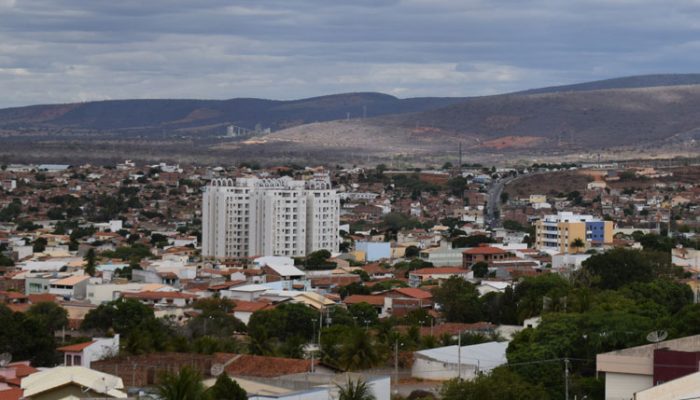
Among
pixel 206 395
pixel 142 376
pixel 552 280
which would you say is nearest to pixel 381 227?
pixel 552 280

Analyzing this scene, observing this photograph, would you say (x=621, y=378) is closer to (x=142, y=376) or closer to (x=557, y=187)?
(x=142, y=376)

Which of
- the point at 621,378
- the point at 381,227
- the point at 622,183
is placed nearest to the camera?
the point at 621,378

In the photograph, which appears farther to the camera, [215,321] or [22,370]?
[215,321]

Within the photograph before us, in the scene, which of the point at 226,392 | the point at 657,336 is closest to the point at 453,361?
the point at 657,336

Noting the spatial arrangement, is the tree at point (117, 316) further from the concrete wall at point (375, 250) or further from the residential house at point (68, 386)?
the concrete wall at point (375, 250)

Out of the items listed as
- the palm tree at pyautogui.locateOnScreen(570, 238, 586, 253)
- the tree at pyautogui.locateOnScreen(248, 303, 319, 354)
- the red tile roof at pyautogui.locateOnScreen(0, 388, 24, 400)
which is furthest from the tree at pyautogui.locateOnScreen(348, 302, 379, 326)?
the palm tree at pyautogui.locateOnScreen(570, 238, 586, 253)

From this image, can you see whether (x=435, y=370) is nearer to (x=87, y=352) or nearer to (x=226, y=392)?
(x=87, y=352)
